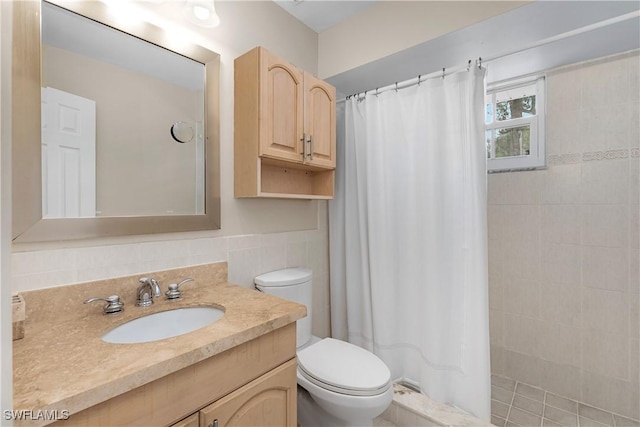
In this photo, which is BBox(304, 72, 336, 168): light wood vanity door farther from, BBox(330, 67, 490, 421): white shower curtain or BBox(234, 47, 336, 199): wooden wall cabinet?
BBox(330, 67, 490, 421): white shower curtain

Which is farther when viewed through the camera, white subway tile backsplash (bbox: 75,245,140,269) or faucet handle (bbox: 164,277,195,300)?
faucet handle (bbox: 164,277,195,300)

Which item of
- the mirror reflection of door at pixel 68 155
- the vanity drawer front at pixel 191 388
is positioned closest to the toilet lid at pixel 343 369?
the vanity drawer front at pixel 191 388

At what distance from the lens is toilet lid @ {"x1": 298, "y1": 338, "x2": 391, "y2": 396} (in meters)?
1.33

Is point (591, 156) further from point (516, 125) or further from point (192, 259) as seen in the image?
point (192, 259)

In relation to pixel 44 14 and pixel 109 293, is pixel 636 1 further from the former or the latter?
pixel 109 293

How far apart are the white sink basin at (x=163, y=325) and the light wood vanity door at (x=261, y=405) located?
301mm

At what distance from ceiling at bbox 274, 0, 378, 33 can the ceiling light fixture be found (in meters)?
0.65

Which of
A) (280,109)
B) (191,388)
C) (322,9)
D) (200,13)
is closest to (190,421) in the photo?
(191,388)

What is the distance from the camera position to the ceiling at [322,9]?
182cm

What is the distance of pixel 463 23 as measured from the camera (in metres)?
1.48

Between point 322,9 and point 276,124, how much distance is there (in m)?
0.88

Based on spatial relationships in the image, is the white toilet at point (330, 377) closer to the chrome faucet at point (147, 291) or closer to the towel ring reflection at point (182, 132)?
the chrome faucet at point (147, 291)

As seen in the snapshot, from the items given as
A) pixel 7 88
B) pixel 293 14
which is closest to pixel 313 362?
pixel 7 88

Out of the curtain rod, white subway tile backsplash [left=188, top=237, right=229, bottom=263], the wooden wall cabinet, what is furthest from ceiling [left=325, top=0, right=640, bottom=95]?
white subway tile backsplash [left=188, top=237, right=229, bottom=263]
